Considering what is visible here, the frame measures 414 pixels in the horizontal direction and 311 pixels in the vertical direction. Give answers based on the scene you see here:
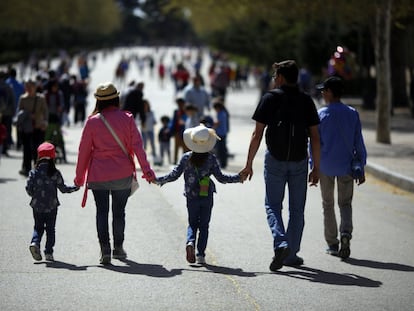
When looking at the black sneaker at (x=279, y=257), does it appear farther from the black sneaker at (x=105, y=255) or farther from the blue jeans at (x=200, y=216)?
the black sneaker at (x=105, y=255)

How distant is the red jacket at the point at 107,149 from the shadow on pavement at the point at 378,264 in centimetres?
215

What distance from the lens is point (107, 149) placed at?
9.39 metres

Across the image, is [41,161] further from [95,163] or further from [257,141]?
[257,141]

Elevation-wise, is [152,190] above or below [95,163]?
below

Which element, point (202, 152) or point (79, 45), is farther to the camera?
point (79, 45)

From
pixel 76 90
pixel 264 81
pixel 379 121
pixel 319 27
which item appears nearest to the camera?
pixel 379 121

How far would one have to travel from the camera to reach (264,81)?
42.8 m

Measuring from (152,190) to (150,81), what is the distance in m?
56.5

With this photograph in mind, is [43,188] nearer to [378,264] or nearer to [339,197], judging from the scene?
[339,197]

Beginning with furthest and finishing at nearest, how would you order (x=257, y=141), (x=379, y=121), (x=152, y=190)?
1. (x=379, y=121)
2. (x=152, y=190)
3. (x=257, y=141)

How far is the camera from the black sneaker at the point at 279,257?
30.0 feet

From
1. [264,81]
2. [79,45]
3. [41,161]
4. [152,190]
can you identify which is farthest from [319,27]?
[79,45]

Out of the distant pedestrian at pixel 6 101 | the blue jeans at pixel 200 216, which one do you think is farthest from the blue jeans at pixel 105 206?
the distant pedestrian at pixel 6 101

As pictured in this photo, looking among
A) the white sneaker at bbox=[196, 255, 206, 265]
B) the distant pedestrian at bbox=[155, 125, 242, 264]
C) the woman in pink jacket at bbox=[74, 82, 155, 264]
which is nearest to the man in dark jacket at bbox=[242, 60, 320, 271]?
the distant pedestrian at bbox=[155, 125, 242, 264]
